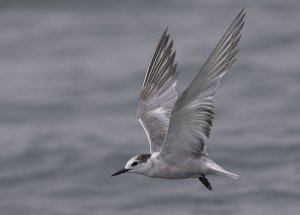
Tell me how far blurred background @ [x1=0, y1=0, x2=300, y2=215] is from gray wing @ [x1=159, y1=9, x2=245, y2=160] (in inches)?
259

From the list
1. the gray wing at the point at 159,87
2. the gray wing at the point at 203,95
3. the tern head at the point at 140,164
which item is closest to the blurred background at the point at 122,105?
the gray wing at the point at 159,87

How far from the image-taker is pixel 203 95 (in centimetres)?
1083

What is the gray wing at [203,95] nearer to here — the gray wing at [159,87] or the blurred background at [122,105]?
the gray wing at [159,87]

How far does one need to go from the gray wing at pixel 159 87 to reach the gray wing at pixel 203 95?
72.3 inches

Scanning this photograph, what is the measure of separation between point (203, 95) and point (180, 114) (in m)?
0.31

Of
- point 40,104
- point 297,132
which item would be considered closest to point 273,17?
point 297,132

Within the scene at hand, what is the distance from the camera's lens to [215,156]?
19.0m

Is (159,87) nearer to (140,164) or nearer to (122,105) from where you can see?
(140,164)

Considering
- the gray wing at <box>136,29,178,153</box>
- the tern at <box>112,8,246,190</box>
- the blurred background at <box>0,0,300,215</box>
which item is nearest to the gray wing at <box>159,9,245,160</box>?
the tern at <box>112,8,246,190</box>

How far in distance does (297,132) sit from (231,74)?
211 cm

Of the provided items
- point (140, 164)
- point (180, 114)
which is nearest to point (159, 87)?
point (140, 164)

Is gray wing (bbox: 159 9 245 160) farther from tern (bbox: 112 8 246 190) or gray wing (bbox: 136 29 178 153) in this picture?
gray wing (bbox: 136 29 178 153)

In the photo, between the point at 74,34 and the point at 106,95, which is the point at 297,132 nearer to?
the point at 106,95

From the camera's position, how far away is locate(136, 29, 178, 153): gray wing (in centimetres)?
A: 1313
